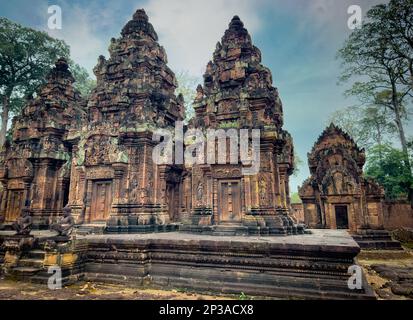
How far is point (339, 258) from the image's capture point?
17.2 feet

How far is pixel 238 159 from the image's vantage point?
877 centimetres

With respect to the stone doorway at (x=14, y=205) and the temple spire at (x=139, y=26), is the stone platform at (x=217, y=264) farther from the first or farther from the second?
the temple spire at (x=139, y=26)

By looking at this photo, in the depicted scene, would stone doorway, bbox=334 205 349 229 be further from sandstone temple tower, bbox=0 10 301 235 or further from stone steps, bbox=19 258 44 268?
stone steps, bbox=19 258 44 268

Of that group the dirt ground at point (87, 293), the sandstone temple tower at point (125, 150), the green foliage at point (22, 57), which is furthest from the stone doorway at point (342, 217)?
the green foliage at point (22, 57)

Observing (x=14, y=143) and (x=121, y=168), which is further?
(x=14, y=143)

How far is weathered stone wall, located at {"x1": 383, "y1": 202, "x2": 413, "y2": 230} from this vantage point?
65.0 ft

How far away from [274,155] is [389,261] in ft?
25.3

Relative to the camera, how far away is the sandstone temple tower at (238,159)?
847cm

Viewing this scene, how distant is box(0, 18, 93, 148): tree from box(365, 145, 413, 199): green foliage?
97.8 feet

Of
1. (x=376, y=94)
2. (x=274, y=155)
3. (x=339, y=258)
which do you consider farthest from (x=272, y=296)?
(x=376, y=94)

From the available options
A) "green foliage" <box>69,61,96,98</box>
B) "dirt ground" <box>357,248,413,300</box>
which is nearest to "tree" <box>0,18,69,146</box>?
"green foliage" <box>69,61,96,98</box>

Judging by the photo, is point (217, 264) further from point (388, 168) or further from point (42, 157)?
point (388, 168)
